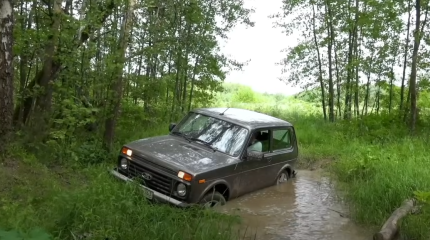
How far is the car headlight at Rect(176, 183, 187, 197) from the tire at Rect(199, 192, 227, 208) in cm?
33

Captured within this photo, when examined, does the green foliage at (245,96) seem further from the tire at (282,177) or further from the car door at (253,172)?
the car door at (253,172)

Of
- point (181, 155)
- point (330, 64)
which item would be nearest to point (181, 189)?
point (181, 155)

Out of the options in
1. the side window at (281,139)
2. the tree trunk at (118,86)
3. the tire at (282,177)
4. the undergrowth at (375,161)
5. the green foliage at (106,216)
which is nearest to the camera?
the green foliage at (106,216)

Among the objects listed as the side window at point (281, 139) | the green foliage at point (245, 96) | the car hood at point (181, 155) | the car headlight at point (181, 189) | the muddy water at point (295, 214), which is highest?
the green foliage at point (245, 96)

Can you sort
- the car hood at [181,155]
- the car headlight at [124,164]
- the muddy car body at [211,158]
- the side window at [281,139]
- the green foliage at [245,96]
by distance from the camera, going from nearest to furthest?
the muddy car body at [211,158], the car hood at [181,155], the car headlight at [124,164], the side window at [281,139], the green foliage at [245,96]

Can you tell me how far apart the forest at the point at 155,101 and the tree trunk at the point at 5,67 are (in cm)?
2

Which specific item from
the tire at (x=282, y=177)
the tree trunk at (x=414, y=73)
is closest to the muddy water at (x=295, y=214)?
the tire at (x=282, y=177)

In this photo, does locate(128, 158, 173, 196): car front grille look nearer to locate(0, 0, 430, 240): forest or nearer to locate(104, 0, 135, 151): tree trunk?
locate(0, 0, 430, 240): forest

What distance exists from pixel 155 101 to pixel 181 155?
242 inches

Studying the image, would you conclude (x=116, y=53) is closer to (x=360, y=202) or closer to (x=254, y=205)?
(x=254, y=205)

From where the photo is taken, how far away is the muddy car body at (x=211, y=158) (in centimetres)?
611

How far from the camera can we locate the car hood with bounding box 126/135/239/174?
20.4 feet

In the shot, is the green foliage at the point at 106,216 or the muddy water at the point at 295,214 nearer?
the green foliage at the point at 106,216

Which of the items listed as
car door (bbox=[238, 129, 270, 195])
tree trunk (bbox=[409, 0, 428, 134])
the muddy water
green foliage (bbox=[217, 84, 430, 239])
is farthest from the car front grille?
tree trunk (bbox=[409, 0, 428, 134])
